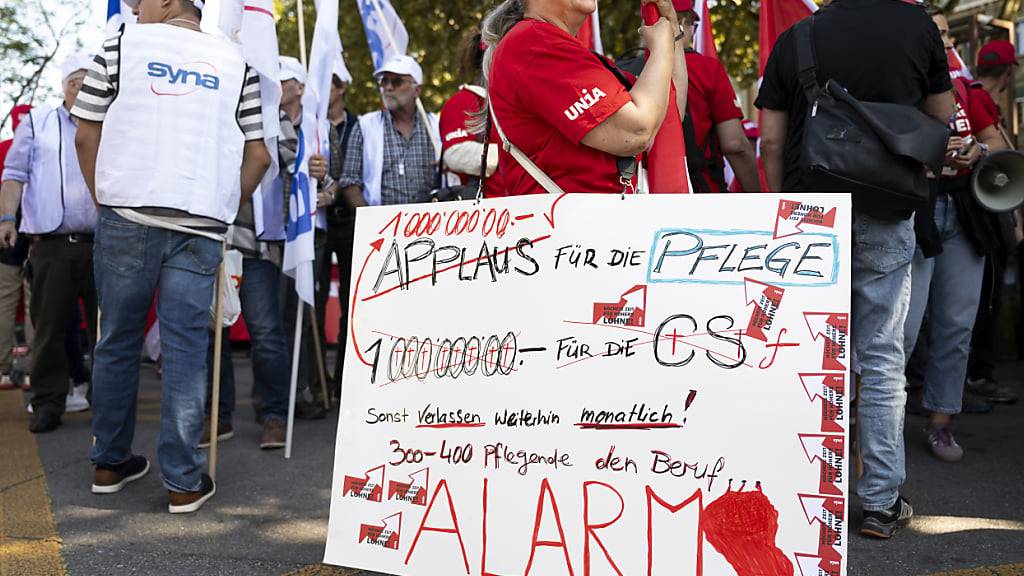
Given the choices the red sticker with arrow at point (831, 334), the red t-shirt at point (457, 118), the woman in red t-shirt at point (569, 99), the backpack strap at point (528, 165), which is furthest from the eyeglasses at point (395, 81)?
the red sticker with arrow at point (831, 334)

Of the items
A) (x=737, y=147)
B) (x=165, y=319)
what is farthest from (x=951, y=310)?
(x=165, y=319)

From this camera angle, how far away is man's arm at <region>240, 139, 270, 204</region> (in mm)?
4035

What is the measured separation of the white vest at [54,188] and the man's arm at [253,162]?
207 cm

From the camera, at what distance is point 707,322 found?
89.2 inches

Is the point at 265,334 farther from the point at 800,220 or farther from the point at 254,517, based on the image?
the point at 800,220

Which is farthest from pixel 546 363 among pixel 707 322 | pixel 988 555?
pixel 988 555

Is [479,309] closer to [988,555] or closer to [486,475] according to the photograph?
[486,475]

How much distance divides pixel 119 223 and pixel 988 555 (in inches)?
134

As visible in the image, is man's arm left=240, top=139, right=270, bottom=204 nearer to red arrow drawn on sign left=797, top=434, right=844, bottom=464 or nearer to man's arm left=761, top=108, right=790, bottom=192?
man's arm left=761, top=108, right=790, bottom=192

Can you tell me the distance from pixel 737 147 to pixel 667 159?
6.05ft

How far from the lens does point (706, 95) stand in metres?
4.24

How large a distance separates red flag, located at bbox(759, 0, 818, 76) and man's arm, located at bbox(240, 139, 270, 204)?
2644 mm

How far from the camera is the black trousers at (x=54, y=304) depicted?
5676 millimetres

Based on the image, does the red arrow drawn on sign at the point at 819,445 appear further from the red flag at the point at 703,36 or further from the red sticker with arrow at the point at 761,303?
the red flag at the point at 703,36
